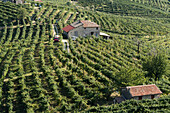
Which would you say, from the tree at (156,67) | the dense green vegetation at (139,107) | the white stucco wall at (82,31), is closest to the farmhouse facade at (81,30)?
the white stucco wall at (82,31)

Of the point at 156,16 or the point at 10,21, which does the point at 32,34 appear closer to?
the point at 10,21

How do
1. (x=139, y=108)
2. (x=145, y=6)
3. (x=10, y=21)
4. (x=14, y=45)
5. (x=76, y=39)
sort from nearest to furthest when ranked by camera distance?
(x=139, y=108) → (x=14, y=45) → (x=76, y=39) → (x=10, y=21) → (x=145, y=6)

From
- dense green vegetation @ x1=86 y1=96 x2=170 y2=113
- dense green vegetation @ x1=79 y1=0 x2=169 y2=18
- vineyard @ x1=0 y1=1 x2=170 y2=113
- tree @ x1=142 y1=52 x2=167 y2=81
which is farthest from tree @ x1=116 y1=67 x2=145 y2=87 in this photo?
dense green vegetation @ x1=79 y1=0 x2=169 y2=18

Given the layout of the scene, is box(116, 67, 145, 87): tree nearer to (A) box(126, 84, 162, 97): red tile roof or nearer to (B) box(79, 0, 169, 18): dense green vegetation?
(A) box(126, 84, 162, 97): red tile roof

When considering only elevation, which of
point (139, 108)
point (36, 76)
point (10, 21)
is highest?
point (10, 21)

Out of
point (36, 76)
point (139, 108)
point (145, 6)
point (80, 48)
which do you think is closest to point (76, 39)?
point (80, 48)

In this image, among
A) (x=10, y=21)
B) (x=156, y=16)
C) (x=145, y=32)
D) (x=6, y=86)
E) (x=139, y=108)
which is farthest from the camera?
(x=156, y=16)

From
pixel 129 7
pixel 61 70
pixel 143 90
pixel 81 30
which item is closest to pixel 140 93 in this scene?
pixel 143 90

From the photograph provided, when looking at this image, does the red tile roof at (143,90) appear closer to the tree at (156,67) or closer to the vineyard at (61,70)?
the vineyard at (61,70)
